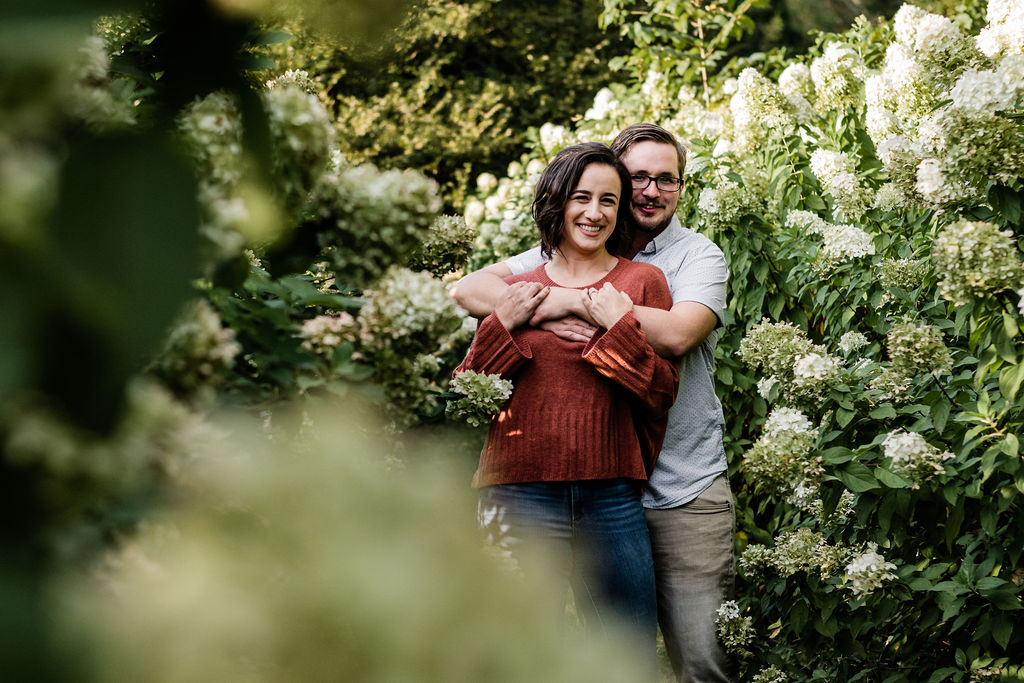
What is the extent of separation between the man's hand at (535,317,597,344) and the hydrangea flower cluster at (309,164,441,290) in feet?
5.71

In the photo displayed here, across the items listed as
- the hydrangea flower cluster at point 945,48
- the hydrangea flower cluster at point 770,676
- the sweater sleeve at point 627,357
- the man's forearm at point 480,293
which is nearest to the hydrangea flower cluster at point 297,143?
the sweater sleeve at point 627,357

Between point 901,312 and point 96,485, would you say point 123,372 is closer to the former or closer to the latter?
point 96,485

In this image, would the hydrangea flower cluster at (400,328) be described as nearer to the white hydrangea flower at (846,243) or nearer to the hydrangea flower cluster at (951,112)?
the hydrangea flower cluster at (951,112)

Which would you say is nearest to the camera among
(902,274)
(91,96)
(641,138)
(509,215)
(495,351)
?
(91,96)

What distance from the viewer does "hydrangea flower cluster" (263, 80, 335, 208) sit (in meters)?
0.96

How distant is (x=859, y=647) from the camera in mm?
3434

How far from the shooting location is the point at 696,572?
3312mm

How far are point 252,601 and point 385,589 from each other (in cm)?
7

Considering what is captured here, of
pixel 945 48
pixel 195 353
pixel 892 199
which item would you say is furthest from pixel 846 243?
pixel 195 353

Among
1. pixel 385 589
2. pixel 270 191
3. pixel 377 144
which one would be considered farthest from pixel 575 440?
pixel 377 144

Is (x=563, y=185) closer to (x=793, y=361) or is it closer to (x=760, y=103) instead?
(x=793, y=361)

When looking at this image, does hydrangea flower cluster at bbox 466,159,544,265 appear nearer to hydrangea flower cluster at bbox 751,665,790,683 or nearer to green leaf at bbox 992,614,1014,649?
hydrangea flower cluster at bbox 751,665,790,683

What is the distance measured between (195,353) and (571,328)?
2179 millimetres

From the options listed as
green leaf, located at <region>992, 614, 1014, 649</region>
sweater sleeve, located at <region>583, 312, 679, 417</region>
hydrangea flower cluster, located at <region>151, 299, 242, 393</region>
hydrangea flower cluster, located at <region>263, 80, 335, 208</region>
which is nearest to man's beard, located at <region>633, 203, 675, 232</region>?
sweater sleeve, located at <region>583, 312, 679, 417</region>
